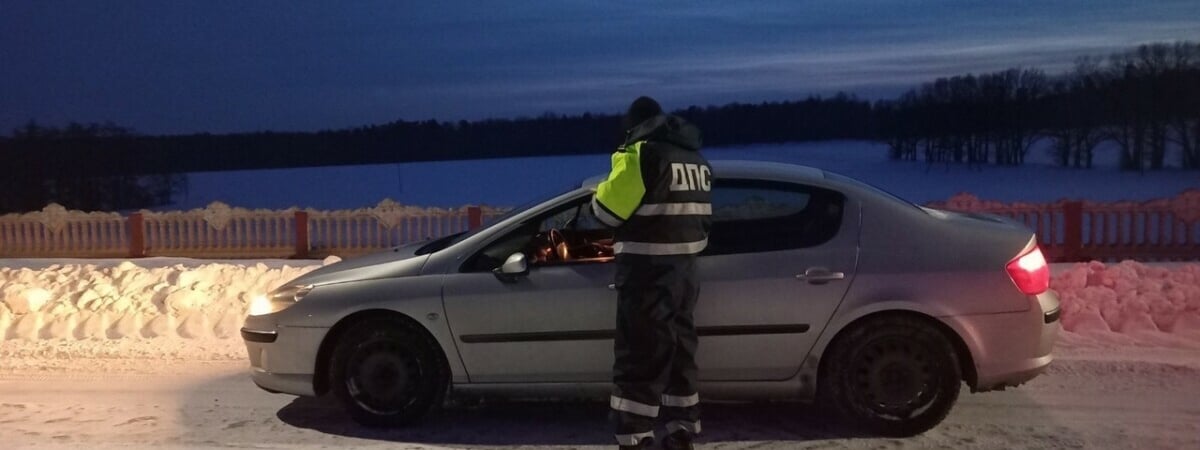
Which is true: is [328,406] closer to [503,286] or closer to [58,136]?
[503,286]

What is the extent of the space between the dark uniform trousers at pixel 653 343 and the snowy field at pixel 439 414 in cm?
43

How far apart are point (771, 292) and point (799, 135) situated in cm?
3723

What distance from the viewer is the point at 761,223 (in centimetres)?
549

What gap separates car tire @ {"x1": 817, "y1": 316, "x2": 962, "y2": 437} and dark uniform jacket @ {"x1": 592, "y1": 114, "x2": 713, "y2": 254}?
104cm

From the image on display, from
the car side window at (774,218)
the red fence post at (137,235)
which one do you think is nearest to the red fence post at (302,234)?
the red fence post at (137,235)

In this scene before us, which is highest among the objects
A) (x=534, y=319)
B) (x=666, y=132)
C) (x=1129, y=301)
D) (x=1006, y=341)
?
(x=666, y=132)

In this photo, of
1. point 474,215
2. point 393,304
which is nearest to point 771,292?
point 393,304

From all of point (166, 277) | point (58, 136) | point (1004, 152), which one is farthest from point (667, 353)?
point (1004, 152)

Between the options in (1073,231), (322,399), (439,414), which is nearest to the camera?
(439,414)

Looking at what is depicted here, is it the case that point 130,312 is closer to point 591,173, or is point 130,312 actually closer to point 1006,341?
point 1006,341

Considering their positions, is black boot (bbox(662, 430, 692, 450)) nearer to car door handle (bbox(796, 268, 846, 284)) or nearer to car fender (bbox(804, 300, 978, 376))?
car fender (bbox(804, 300, 978, 376))

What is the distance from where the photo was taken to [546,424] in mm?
5777

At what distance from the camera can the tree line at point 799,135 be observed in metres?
27.4

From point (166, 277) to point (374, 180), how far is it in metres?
34.5
